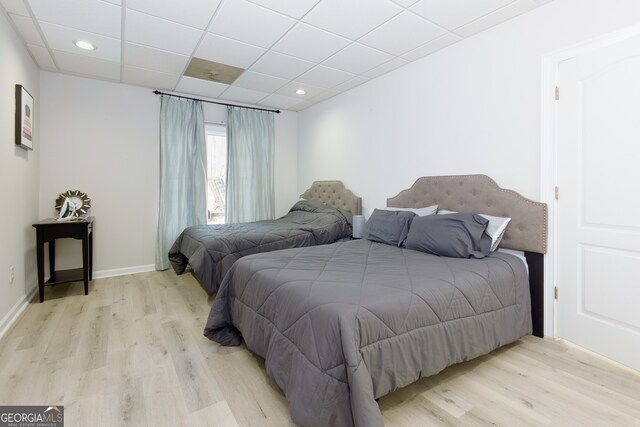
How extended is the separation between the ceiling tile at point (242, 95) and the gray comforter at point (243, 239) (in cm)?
177

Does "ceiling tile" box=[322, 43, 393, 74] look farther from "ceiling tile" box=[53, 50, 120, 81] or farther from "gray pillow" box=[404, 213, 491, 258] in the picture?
"ceiling tile" box=[53, 50, 120, 81]

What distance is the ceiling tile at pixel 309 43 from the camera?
271 centimetres

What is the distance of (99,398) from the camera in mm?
1656

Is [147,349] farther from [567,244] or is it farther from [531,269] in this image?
[567,244]

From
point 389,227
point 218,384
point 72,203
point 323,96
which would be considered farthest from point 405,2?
point 72,203

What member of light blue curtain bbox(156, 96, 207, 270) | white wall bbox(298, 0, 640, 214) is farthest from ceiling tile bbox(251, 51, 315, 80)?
light blue curtain bbox(156, 96, 207, 270)

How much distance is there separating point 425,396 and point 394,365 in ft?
1.35

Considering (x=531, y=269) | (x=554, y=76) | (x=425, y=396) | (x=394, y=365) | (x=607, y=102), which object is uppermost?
(x=554, y=76)

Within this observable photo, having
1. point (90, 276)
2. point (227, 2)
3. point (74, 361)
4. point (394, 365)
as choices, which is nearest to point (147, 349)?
point (74, 361)

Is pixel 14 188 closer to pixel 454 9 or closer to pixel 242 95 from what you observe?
pixel 242 95

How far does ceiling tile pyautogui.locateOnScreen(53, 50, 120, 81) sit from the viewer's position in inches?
126

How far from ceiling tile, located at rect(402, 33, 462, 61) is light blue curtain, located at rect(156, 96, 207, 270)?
2.93 m

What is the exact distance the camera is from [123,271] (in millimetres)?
4066

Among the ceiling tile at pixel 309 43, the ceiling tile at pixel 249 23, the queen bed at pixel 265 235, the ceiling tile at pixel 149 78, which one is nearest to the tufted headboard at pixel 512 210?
the queen bed at pixel 265 235
